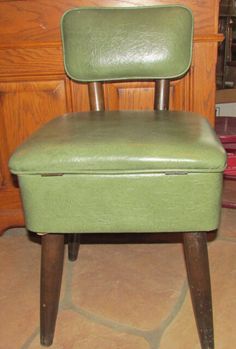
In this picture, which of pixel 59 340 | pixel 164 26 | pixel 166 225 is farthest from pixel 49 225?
pixel 164 26

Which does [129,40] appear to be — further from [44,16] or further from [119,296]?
[119,296]

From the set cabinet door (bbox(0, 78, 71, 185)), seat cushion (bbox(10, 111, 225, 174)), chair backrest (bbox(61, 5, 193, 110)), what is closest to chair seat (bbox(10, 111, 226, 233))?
seat cushion (bbox(10, 111, 225, 174))

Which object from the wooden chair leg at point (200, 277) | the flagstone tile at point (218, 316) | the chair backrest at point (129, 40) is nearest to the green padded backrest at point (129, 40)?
the chair backrest at point (129, 40)

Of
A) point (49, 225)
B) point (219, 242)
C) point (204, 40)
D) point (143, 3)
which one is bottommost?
point (219, 242)

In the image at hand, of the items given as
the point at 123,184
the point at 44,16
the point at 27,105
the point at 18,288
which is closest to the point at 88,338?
the point at 18,288

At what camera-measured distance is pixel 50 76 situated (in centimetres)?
115

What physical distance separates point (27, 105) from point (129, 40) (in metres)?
0.38

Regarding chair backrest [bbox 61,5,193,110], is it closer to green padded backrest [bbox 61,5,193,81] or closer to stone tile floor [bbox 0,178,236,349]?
green padded backrest [bbox 61,5,193,81]

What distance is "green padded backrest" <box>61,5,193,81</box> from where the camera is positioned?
1008mm

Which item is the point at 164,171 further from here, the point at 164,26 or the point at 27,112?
the point at 27,112

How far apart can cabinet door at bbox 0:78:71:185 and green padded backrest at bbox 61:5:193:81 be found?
151 mm

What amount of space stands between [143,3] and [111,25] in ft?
0.42

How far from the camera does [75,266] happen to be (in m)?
1.20

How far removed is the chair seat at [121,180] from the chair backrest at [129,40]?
0.32 metres
